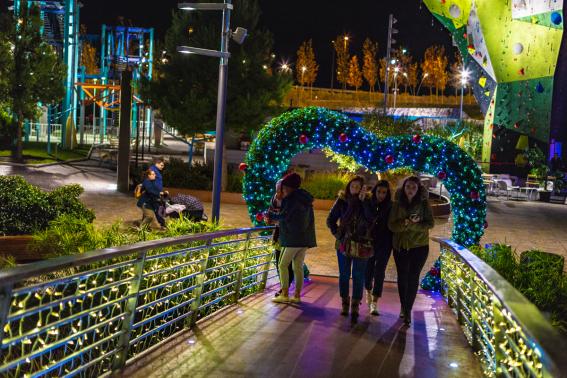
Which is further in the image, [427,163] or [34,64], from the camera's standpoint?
[34,64]

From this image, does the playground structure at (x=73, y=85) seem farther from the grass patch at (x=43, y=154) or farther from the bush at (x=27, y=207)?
the bush at (x=27, y=207)

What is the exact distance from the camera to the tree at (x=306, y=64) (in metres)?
125

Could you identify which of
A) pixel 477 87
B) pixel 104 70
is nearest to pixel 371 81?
pixel 104 70

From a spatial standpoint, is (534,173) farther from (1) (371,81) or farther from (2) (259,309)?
(1) (371,81)

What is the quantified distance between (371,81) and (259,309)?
115196 millimetres

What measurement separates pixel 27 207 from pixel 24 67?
1866cm

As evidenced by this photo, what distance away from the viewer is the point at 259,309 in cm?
804

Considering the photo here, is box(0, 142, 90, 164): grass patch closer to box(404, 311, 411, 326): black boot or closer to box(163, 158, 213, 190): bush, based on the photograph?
box(163, 158, 213, 190): bush

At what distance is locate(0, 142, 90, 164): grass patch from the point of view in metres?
30.1

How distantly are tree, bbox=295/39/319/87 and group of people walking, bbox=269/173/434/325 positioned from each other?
387 feet

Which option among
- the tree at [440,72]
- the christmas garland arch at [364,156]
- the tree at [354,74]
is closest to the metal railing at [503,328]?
the christmas garland arch at [364,156]

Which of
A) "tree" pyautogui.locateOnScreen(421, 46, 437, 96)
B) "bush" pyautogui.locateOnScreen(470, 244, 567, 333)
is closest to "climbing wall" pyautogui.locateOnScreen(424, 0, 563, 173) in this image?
"bush" pyautogui.locateOnScreen(470, 244, 567, 333)

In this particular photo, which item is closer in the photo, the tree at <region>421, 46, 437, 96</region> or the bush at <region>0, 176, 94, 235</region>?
the bush at <region>0, 176, 94, 235</region>

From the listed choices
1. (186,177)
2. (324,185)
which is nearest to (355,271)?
(324,185)
